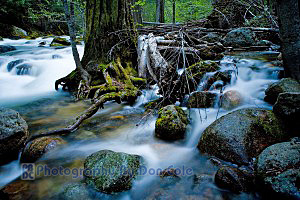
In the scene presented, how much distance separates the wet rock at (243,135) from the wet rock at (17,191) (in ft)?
8.05

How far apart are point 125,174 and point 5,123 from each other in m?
1.96

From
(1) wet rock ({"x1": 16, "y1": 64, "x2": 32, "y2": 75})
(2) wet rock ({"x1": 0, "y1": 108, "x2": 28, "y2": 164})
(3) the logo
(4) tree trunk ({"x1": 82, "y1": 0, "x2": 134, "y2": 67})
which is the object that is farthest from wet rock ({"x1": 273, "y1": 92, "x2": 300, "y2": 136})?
(1) wet rock ({"x1": 16, "y1": 64, "x2": 32, "y2": 75})

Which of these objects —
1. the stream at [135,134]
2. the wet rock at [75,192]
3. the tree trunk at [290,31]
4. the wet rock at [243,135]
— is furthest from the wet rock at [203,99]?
the wet rock at [75,192]

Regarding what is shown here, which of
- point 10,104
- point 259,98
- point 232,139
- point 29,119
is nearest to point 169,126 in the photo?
point 232,139

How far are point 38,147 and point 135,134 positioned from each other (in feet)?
5.30

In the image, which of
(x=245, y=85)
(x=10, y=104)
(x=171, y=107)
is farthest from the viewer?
(x=10, y=104)

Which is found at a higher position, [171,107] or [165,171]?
[171,107]

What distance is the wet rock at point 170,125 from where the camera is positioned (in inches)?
128

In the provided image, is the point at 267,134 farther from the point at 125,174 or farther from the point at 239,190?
the point at 125,174

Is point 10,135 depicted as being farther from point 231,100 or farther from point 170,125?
point 231,100

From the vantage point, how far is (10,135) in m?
2.70

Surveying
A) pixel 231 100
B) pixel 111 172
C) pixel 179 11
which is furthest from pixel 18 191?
pixel 179 11

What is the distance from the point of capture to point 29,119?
437 cm

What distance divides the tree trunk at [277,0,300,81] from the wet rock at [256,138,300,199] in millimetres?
1816
